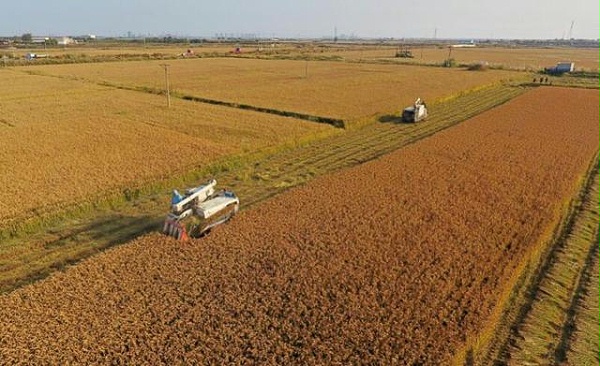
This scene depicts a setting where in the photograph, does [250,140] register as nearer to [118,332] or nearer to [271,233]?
[271,233]

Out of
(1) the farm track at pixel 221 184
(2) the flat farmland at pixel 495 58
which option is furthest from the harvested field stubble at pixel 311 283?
(2) the flat farmland at pixel 495 58

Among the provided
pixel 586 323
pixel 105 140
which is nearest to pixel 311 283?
pixel 586 323

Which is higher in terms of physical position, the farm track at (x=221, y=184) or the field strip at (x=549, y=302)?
the farm track at (x=221, y=184)

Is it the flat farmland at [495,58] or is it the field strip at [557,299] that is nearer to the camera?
the field strip at [557,299]

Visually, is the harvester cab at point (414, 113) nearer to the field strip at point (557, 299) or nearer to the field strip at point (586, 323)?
the field strip at point (557, 299)

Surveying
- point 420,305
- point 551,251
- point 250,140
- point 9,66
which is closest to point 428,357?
point 420,305

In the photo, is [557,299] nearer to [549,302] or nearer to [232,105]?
[549,302]
